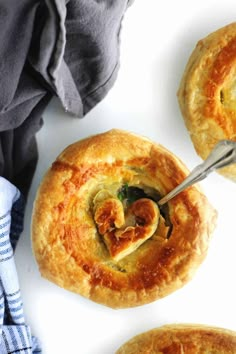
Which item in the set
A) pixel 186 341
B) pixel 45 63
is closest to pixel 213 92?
pixel 45 63

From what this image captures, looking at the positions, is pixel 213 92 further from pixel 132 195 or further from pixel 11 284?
pixel 11 284

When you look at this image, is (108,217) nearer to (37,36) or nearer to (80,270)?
(80,270)

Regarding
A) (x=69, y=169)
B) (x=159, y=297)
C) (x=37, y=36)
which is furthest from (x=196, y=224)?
(x=37, y=36)

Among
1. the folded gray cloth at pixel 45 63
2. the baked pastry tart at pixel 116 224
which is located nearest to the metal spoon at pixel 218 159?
the baked pastry tart at pixel 116 224

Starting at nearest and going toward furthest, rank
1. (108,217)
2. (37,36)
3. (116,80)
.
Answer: (37,36) < (108,217) < (116,80)

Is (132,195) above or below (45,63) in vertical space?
below

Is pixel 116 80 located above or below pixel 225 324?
above
